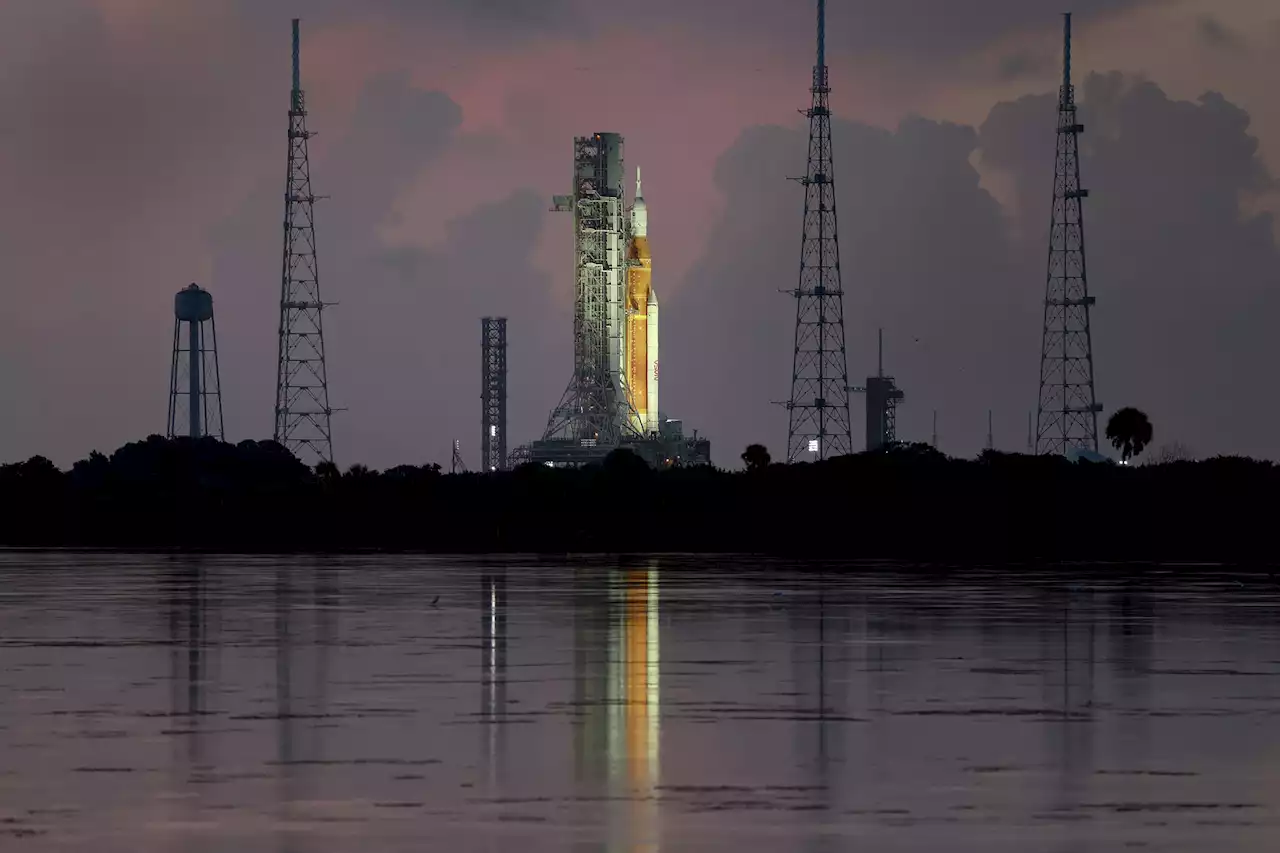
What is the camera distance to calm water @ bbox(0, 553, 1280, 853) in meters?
17.3

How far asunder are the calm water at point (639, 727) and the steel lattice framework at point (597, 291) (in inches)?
5849

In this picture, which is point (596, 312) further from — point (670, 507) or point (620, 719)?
point (620, 719)

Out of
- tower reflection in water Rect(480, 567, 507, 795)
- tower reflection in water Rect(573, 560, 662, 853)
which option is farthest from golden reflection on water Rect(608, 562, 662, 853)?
tower reflection in water Rect(480, 567, 507, 795)

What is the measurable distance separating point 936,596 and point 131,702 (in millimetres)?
29552

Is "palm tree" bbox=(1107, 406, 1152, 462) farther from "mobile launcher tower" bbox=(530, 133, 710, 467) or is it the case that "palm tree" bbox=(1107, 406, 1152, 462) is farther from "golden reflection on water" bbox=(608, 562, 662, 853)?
"golden reflection on water" bbox=(608, 562, 662, 853)

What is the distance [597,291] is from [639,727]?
17396 centimetres

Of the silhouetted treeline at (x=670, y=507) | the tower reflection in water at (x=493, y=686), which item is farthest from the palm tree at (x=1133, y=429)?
the tower reflection in water at (x=493, y=686)

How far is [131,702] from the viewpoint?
2662 cm

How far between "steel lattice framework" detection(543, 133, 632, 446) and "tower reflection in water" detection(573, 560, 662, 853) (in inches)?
5852

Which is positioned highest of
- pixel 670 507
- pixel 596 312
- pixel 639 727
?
pixel 596 312

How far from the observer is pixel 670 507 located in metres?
129

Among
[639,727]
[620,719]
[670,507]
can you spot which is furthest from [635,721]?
[670,507]

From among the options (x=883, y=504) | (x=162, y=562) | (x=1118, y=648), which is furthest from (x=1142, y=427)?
(x=1118, y=648)

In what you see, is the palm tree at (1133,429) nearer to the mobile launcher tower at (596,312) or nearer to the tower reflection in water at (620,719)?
the mobile launcher tower at (596,312)
